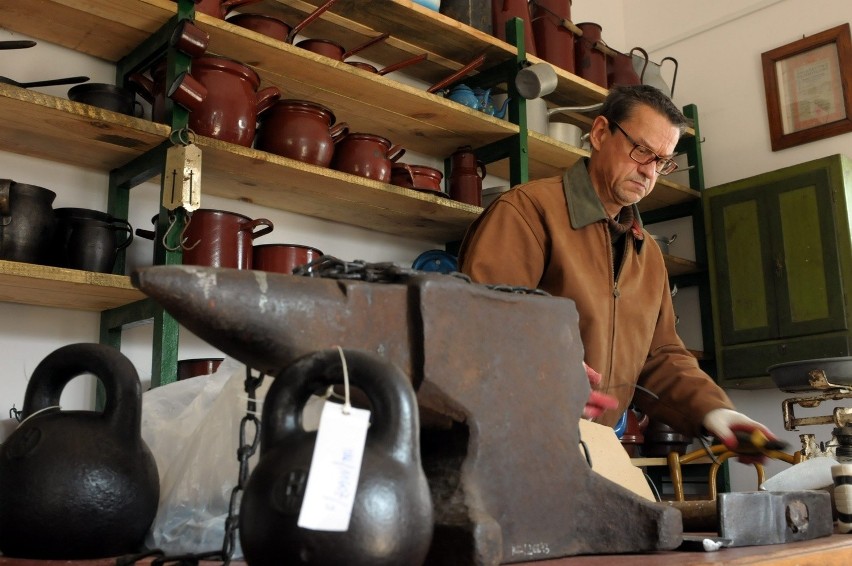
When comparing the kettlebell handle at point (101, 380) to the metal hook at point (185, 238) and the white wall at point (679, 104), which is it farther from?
the white wall at point (679, 104)

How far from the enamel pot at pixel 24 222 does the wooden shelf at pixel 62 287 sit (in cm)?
6

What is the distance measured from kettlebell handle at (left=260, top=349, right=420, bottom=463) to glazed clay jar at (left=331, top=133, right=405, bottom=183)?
2.07 meters

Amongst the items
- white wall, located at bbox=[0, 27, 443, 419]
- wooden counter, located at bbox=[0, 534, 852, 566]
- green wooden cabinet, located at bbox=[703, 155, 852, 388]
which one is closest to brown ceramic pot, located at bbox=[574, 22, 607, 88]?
green wooden cabinet, located at bbox=[703, 155, 852, 388]

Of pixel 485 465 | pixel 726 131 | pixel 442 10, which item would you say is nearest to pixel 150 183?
pixel 442 10

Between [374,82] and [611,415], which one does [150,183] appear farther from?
[611,415]

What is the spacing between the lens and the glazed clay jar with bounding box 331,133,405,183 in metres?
2.68

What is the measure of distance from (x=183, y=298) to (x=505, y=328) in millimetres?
338

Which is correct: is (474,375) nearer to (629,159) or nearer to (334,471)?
(334,471)

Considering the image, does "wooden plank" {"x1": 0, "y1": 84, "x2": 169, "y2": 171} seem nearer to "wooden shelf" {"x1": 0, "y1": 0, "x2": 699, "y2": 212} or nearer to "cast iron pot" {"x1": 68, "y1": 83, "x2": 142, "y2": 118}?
"cast iron pot" {"x1": 68, "y1": 83, "x2": 142, "y2": 118}

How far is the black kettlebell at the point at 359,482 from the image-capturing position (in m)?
0.58

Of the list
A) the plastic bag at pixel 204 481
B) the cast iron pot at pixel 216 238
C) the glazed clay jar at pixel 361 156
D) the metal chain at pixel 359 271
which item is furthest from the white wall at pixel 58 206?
the metal chain at pixel 359 271

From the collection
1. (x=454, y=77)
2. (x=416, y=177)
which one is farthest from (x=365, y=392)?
(x=454, y=77)

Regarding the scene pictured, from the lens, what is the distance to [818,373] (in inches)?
112

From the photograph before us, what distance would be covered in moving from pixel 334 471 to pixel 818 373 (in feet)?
8.69
